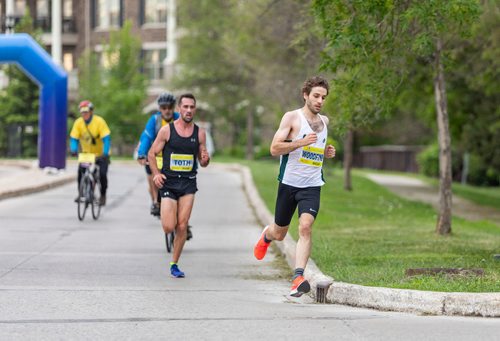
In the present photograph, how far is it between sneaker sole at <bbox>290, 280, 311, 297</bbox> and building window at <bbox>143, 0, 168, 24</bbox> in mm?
53589

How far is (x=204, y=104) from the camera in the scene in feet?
183

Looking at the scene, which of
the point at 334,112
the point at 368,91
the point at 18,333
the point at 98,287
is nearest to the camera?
the point at 18,333

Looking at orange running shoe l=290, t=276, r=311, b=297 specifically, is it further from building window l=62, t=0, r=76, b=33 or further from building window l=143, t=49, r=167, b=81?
building window l=62, t=0, r=76, b=33

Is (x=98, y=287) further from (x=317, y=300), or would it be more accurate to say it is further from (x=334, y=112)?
(x=334, y=112)

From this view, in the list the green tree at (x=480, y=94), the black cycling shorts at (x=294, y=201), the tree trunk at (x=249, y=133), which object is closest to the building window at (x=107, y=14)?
the tree trunk at (x=249, y=133)

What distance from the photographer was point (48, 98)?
33.2 metres

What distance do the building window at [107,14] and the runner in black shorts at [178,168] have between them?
5203cm

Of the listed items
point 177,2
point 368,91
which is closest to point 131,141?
point 177,2

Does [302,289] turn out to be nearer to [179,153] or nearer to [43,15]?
[179,153]

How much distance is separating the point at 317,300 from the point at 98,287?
2151 mm

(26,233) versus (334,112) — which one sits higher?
(334,112)

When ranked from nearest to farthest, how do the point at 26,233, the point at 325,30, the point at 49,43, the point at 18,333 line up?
the point at 18,333 < the point at 325,30 < the point at 26,233 < the point at 49,43

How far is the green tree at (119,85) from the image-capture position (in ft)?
175

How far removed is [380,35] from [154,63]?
50277 millimetres
